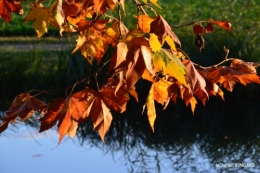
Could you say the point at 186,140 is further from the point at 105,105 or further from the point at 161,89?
the point at 105,105

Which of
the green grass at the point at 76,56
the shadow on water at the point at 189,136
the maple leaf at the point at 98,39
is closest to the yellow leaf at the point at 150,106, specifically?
the maple leaf at the point at 98,39

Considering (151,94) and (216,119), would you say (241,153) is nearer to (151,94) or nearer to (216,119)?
(216,119)

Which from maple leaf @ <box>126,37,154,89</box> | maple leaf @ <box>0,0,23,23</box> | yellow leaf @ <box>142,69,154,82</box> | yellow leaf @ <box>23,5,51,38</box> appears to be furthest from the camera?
maple leaf @ <box>0,0,23,23</box>

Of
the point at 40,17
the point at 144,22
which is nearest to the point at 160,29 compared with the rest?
the point at 144,22

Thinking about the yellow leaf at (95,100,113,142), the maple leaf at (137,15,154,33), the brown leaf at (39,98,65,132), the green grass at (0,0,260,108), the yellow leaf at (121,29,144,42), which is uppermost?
Result: the yellow leaf at (121,29,144,42)

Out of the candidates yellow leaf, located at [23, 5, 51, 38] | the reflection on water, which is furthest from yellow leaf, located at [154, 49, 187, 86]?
the reflection on water

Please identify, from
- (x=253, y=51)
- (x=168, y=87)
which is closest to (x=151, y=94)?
(x=168, y=87)

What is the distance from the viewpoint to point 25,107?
1.84 meters

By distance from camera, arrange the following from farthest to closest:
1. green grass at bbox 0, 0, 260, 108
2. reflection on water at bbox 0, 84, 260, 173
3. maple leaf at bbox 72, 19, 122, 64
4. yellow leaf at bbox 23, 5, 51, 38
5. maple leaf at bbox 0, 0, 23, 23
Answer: green grass at bbox 0, 0, 260, 108, reflection on water at bbox 0, 84, 260, 173, maple leaf at bbox 72, 19, 122, 64, maple leaf at bbox 0, 0, 23, 23, yellow leaf at bbox 23, 5, 51, 38

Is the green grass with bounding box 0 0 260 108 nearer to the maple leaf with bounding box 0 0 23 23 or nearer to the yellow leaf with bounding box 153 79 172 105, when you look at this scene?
the maple leaf with bounding box 0 0 23 23

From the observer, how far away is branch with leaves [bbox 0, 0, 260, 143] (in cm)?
143

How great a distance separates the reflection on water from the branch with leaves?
2075mm

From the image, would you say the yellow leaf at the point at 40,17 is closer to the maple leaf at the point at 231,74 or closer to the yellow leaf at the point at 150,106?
the yellow leaf at the point at 150,106

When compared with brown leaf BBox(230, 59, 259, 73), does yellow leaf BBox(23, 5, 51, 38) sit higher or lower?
higher
